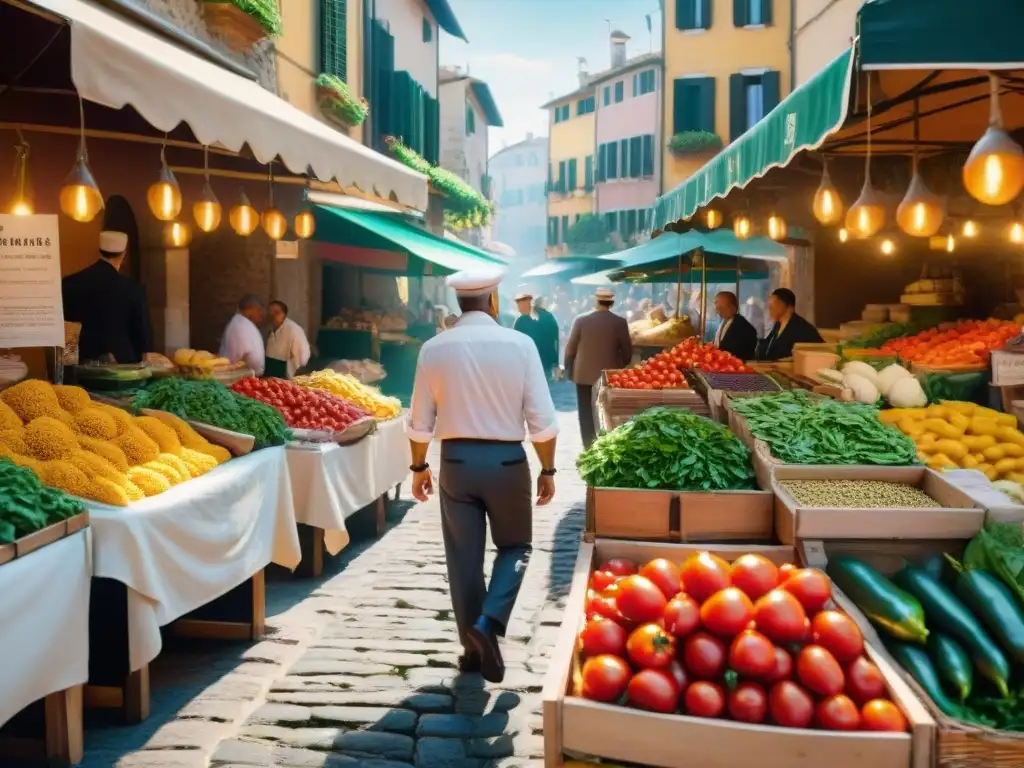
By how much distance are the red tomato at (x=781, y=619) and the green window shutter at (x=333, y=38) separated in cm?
1458

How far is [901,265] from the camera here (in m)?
14.5

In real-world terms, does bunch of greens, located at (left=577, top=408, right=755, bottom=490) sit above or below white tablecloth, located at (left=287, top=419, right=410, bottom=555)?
above

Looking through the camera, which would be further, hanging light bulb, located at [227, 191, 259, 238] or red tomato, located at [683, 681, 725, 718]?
hanging light bulb, located at [227, 191, 259, 238]

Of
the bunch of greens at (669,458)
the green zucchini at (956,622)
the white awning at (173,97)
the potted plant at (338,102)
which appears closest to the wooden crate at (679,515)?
the bunch of greens at (669,458)

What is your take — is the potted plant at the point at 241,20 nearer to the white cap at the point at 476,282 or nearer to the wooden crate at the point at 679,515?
the white cap at the point at 476,282

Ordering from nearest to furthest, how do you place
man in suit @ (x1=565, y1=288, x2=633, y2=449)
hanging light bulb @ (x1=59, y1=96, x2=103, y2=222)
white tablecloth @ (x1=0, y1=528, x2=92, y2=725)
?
white tablecloth @ (x1=0, y1=528, x2=92, y2=725)
hanging light bulb @ (x1=59, y1=96, x2=103, y2=222)
man in suit @ (x1=565, y1=288, x2=633, y2=449)

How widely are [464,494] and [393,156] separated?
1667cm

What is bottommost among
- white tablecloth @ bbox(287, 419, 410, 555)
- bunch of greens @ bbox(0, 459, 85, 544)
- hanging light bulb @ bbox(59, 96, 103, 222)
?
white tablecloth @ bbox(287, 419, 410, 555)

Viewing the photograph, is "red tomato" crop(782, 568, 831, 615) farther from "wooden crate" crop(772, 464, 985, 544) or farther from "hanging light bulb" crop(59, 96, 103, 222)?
"hanging light bulb" crop(59, 96, 103, 222)

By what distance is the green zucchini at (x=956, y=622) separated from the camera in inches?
126

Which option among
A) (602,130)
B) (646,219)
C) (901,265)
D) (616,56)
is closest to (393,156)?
(901,265)

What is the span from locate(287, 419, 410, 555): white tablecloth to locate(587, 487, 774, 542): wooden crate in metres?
2.64

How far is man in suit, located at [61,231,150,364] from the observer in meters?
7.68

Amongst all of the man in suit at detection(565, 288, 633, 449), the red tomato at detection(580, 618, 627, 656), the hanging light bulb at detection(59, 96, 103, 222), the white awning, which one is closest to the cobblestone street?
the red tomato at detection(580, 618, 627, 656)
